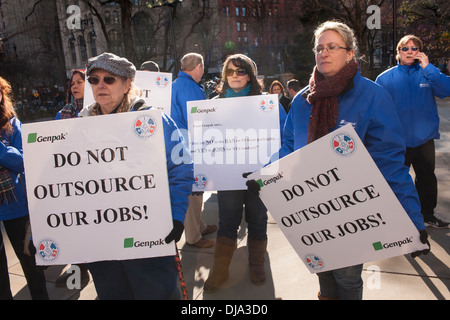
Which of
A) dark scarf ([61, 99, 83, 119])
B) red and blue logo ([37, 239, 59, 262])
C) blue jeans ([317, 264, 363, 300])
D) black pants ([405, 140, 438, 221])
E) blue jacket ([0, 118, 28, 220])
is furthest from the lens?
black pants ([405, 140, 438, 221])

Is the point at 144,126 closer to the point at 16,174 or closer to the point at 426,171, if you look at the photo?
the point at 16,174

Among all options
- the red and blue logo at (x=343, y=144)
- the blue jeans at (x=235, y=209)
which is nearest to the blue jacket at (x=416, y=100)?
the blue jeans at (x=235, y=209)

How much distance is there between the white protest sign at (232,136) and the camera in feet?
10.5

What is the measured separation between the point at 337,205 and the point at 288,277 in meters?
1.50

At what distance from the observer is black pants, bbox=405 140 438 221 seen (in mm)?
3990

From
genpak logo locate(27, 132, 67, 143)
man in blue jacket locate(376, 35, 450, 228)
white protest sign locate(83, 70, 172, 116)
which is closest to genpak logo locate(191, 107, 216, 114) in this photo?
white protest sign locate(83, 70, 172, 116)

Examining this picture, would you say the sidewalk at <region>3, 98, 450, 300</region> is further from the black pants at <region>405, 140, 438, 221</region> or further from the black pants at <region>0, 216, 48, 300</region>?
the black pants at <region>0, 216, 48, 300</region>

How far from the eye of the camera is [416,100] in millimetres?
3939

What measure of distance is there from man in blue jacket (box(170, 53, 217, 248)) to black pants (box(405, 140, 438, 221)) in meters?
2.39

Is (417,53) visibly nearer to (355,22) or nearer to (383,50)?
(355,22)

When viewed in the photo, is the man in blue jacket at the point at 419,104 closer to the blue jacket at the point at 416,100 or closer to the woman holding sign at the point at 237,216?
the blue jacket at the point at 416,100

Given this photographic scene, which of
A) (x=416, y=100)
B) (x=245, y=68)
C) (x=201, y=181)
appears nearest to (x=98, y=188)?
(x=201, y=181)

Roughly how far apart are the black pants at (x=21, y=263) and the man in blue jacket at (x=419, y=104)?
3734mm

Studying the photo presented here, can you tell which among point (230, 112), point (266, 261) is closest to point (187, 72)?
point (230, 112)
